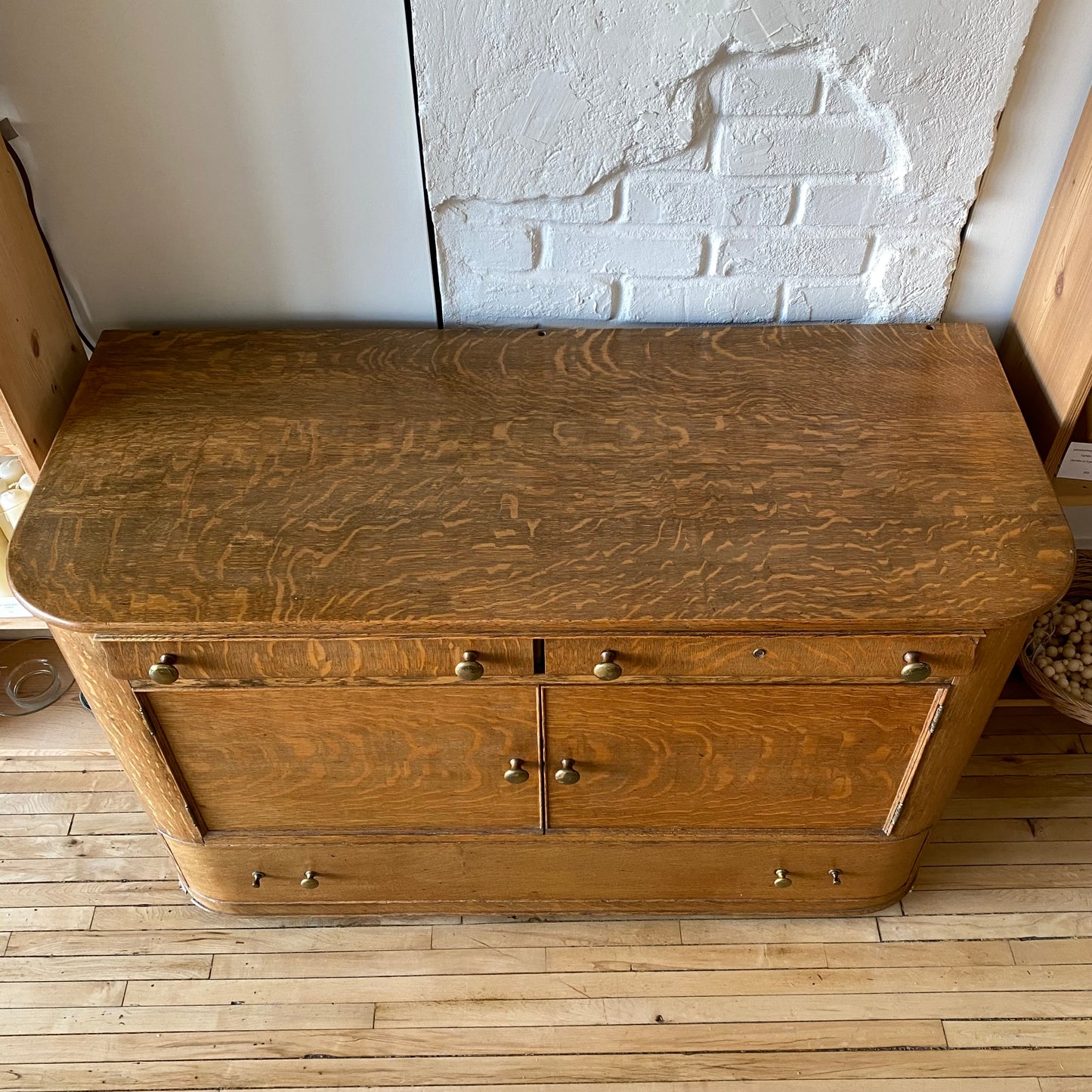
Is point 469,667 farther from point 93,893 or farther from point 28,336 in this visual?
point 93,893

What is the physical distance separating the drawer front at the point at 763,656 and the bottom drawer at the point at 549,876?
367 mm

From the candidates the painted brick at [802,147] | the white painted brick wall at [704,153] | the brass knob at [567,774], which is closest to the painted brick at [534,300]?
the white painted brick wall at [704,153]

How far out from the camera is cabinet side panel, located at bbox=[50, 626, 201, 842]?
1209 millimetres

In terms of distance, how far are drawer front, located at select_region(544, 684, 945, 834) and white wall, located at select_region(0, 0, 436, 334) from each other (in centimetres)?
69

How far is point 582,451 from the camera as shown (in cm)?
132

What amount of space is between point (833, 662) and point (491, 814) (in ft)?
1.76

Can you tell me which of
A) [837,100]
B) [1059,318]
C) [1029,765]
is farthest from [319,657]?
[1029,765]

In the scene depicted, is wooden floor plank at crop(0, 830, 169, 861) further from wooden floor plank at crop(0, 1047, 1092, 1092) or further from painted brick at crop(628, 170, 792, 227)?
painted brick at crop(628, 170, 792, 227)

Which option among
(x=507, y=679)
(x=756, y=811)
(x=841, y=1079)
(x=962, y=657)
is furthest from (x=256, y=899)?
(x=962, y=657)

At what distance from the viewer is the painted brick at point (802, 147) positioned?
1.34 metres

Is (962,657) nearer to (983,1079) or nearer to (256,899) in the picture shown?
(983,1079)

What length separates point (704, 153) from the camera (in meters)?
1.36

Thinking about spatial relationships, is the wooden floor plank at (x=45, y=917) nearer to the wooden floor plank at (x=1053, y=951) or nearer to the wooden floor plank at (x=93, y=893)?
the wooden floor plank at (x=93, y=893)

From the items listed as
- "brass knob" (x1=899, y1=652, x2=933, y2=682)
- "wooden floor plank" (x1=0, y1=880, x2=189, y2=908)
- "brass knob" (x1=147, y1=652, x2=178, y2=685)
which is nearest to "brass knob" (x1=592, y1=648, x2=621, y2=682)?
"brass knob" (x1=899, y1=652, x2=933, y2=682)
